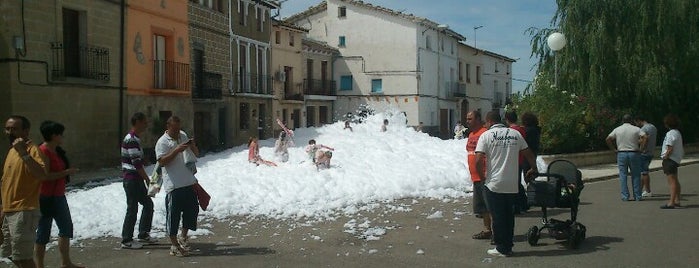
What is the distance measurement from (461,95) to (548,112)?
3371cm

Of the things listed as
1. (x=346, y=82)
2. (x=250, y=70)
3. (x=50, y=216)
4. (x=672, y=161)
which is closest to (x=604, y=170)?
(x=672, y=161)

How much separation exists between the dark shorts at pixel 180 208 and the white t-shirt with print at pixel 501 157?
3492mm

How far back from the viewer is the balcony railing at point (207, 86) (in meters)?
27.1

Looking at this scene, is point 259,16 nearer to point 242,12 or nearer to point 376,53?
point 242,12

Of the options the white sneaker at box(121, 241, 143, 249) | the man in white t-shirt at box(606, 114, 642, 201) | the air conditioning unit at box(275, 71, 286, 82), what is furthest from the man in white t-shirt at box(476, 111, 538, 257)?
the air conditioning unit at box(275, 71, 286, 82)

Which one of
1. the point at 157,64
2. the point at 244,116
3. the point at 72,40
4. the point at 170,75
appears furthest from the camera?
the point at 244,116

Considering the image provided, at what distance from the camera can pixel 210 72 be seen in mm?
28156

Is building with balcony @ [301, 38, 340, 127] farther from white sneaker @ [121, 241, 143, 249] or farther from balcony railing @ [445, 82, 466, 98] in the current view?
white sneaker @ [121, 241, 143, 249]

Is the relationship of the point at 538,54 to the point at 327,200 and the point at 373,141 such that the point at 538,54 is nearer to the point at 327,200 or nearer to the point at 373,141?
the point at 373,141

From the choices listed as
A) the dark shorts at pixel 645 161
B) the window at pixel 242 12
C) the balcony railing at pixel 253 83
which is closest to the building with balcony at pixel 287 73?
the balcony railing at pixel 253 83

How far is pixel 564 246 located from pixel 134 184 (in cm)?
541

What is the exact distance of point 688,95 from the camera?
26828 mm

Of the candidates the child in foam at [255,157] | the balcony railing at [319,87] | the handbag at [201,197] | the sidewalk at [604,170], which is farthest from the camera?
the balcony railing at [319,87]

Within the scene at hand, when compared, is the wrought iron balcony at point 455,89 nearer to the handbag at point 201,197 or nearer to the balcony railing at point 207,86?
the balcony railing at point 207,86
